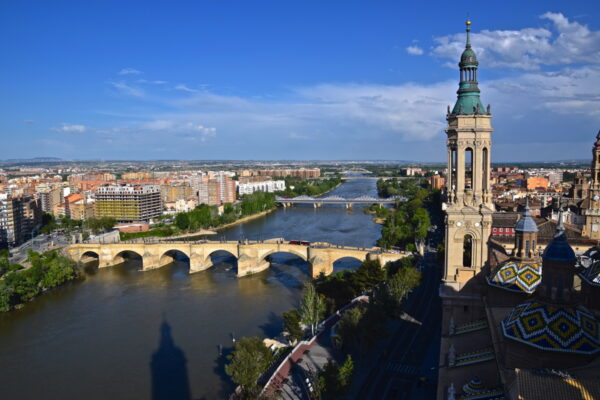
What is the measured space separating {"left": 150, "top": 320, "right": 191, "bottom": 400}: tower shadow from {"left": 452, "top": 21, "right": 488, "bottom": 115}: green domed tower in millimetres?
10345

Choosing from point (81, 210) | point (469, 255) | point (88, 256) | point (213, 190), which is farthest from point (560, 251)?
point (213, 190)

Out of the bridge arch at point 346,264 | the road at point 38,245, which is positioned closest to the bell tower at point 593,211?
the bridge arch at point 346,264

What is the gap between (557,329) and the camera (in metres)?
6.81

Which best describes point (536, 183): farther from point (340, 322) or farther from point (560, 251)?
point (560, 251)

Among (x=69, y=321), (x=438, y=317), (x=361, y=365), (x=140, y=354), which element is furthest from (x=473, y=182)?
(x=69, y=321)

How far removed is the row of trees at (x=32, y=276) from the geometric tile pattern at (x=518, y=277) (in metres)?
20.2

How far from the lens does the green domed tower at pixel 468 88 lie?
10.3 metres

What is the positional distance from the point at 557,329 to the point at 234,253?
21.5 meters

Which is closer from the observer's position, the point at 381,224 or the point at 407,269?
the point at 407,269

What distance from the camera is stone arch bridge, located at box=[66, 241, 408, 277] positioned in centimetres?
→ 2453

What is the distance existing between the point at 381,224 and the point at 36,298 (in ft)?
97.1

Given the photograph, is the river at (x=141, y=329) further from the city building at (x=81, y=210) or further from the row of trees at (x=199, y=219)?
the city building at (x=81, y=210)

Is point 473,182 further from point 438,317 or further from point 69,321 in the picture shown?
point 69,321

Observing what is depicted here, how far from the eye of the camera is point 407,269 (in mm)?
19828
